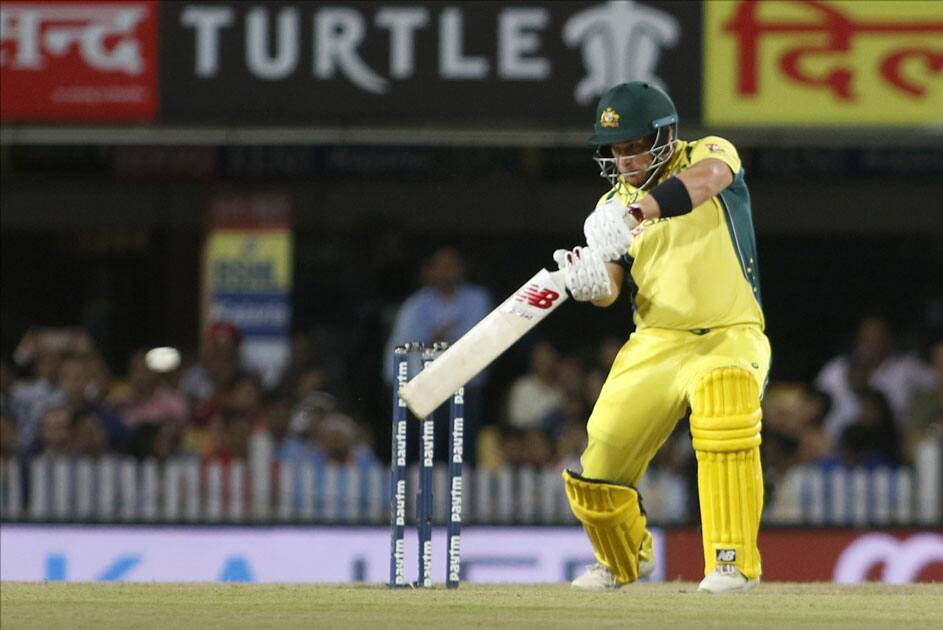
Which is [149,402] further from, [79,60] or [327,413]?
[79,60]

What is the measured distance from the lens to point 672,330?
696 centimetres

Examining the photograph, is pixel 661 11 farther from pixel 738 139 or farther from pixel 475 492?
pixel 475 492

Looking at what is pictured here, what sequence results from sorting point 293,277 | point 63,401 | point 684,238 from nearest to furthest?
point 684,238 → point 63,401 → point 293,277

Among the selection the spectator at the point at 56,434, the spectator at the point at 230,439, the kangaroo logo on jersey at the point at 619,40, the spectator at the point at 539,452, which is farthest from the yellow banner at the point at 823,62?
the spectator at the point at 56,434

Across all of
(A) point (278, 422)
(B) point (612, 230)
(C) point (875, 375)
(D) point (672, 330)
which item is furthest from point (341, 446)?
(B) point (612, 230)

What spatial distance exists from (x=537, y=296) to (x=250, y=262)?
6.09m

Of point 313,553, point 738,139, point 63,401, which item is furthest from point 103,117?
point 738,139

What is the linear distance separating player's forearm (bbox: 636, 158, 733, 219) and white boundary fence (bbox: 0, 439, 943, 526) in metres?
4.26

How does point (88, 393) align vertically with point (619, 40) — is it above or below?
below

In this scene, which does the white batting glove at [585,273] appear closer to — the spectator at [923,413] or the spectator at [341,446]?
the spectator at [341,446]

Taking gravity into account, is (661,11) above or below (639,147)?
above

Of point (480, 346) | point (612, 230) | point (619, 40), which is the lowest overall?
point (480, 346)

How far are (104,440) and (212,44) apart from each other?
212 cm

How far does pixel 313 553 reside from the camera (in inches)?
428
